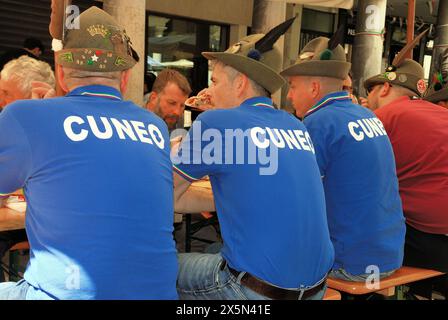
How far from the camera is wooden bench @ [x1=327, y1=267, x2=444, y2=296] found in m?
2.35

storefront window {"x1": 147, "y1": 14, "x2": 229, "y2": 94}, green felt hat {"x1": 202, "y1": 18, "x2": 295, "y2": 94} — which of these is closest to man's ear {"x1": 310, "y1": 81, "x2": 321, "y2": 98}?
green felt hat {"x1": 202, "y1": 18, "x2": 295, "y2": 94}

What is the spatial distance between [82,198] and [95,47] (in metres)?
0.52

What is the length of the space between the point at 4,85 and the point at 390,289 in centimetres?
249

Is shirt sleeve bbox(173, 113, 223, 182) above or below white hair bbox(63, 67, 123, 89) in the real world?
below

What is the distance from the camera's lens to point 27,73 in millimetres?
3133

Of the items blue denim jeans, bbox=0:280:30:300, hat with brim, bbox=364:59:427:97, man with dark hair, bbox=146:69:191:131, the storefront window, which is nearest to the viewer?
blue denim jeans, bbox=0:280:30:300

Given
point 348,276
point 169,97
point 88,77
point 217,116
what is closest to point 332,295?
point 348,276

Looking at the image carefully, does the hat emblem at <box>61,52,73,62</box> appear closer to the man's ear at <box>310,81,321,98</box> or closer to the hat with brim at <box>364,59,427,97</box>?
the man's ear at <box>310,81,321,98</box>

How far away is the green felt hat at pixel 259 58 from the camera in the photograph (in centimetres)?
201

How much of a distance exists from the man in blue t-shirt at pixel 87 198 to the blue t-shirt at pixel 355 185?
95 cm

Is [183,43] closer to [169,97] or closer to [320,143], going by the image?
[169,97]

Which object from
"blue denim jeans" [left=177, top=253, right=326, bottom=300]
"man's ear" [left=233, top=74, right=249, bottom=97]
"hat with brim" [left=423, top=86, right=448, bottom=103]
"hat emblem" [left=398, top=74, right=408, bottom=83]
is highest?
"hat emblem" [left=398, top=74, right=408, bottom=83]

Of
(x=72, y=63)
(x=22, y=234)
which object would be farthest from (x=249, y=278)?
(x=22, y=234)

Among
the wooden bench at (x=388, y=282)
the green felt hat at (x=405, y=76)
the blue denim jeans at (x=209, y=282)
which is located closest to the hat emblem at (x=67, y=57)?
the blue denim jeans at (x=209, y=282)
